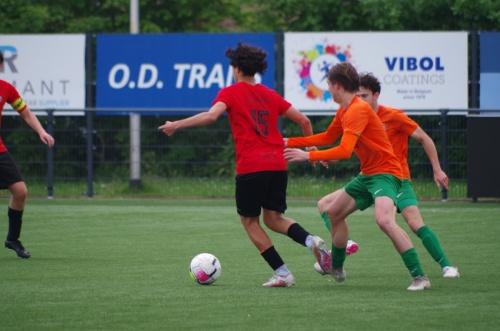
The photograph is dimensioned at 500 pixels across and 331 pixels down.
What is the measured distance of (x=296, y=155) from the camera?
7906 millimetres

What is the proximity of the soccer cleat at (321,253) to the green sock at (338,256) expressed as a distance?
0.14 ft

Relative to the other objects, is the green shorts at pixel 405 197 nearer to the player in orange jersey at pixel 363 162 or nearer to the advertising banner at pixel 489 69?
the player in orange jersey at pixel 363 162

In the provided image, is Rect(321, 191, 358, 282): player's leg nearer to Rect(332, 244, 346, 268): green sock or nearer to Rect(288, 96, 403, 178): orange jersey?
Rect(332, 244, 346, 268): green sock

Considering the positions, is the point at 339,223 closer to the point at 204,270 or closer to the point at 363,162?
the point at 363,162


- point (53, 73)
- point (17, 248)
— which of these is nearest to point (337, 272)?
point (17, 248)

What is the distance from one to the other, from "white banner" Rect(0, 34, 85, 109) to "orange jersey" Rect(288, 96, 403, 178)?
548 inches

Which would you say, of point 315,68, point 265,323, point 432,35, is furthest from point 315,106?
point 265,323

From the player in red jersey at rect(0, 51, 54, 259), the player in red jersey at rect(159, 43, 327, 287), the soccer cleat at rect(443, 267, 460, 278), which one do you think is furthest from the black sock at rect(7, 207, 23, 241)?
the soccer cleat at rect(443, 267, 460, 278)

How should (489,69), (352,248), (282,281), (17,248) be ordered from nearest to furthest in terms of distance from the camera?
(282,281), (352,248), (17,248), (489,69)

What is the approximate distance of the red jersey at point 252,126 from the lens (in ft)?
27.4

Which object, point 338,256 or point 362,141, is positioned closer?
point 362,141

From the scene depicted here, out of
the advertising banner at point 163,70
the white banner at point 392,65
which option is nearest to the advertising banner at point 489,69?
the white banner at point 392,65

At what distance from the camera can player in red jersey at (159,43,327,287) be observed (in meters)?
8.37

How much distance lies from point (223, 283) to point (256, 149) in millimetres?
1260
